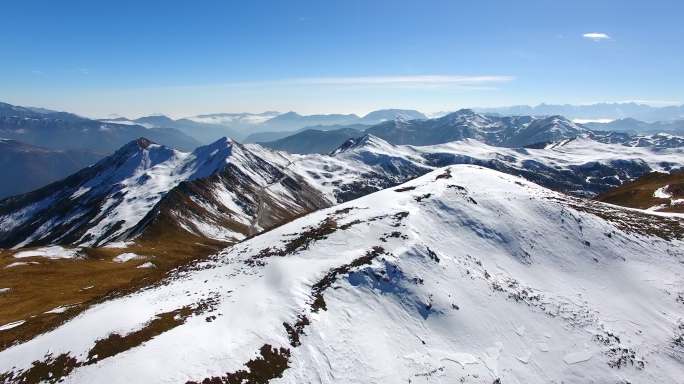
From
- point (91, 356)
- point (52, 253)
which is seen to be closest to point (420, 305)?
point (91, 356)

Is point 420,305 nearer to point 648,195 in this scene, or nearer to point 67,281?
point 67,281

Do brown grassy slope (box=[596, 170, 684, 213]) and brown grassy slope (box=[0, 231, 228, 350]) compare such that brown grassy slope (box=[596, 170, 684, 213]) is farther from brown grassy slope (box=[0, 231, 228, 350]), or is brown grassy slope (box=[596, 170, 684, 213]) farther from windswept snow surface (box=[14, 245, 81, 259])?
windswept snow surface (box=[14, 245, 81, 259])

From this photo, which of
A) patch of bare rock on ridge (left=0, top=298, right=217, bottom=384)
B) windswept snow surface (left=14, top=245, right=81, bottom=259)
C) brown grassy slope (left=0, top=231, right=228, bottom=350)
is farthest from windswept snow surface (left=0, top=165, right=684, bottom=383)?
windswept snow surface (left=14, top=245, right=81, bottom=259)

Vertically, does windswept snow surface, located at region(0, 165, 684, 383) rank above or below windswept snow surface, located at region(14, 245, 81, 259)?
above

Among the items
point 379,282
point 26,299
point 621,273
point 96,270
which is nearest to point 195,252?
point 96,270

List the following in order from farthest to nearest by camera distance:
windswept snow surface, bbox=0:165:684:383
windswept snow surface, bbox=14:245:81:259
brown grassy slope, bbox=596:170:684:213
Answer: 1. brown grassy slope, bbox=596:170:684:213
2. windswept snow surface, bbox=14:245:81:259
3. windswept snow surface, bbox=0:165:684:383

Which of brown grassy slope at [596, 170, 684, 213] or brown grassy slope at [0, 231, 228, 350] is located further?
brown grassy slope at [596, 170, 684, 213]

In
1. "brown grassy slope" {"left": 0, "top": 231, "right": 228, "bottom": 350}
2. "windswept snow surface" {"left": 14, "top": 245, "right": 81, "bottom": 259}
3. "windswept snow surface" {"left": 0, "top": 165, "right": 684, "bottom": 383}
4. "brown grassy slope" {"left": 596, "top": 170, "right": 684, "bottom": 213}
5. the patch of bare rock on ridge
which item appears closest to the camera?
the patch of bare rock on ridge

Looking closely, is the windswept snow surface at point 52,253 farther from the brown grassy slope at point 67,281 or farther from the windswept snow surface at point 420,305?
the windswept snow surface at point 420,305
